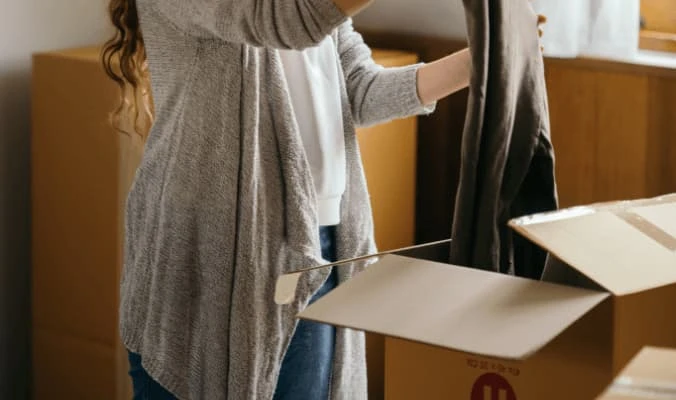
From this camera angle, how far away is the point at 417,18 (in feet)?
8.47

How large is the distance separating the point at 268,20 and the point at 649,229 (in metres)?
0.49

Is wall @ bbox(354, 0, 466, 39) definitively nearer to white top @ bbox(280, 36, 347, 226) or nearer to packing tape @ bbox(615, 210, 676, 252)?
white top @ bbox(280, 36, 347, 226)

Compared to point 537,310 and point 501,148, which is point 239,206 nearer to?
point 501,148

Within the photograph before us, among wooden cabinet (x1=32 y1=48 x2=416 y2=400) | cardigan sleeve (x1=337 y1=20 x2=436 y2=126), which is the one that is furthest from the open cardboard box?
wooden cabinet (x1=32 y1=48 x2=416 y2=400)

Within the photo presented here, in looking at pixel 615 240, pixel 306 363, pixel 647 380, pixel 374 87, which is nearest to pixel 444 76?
pixel 374 87

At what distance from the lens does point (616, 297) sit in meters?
1.06

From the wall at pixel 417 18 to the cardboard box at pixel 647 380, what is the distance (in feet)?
5.42

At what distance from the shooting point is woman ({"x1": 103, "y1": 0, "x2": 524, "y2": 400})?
5.11ft

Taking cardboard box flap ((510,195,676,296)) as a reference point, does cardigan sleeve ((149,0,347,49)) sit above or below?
above

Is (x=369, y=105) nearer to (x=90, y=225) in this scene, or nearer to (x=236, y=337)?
(x=236, y=337)

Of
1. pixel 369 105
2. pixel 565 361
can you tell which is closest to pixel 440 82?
pixel 369 105

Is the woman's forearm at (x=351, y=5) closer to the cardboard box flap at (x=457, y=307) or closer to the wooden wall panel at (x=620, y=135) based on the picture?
the cardboard box flap at (x=457, y=307)

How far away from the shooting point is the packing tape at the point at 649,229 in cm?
115

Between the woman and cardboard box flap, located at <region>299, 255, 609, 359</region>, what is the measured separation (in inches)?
16.9
